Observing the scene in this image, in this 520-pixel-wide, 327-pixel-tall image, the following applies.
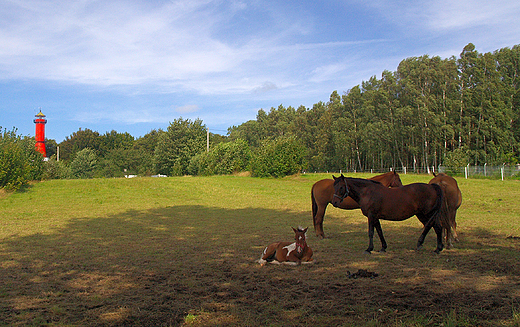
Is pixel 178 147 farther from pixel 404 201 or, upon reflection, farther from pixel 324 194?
pixel 404 201

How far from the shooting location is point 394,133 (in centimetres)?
5538

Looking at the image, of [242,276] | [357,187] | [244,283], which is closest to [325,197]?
[357,187]

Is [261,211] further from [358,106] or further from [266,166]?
[358,106]

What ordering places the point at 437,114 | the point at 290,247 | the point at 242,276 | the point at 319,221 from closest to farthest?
the point at 242,276 < the point at 290,247 < the point at 319,221 < the point at 437,114

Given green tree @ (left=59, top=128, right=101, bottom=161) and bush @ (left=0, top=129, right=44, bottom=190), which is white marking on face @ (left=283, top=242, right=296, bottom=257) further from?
green tree @ (left=59, top=128, right=101, bottom=161)

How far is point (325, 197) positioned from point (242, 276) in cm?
539

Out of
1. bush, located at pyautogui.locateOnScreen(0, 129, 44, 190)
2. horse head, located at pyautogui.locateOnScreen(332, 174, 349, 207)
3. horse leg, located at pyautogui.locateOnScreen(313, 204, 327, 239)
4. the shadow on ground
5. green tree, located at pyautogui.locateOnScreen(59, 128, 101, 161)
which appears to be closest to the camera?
the shadow on ground

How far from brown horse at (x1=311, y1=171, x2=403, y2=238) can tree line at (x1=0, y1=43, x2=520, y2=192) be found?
22293mm

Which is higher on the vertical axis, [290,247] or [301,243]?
[301,243]

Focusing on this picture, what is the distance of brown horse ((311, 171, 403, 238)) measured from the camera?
36.8 ft

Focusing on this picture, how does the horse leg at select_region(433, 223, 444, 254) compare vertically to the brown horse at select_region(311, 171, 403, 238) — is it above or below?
below

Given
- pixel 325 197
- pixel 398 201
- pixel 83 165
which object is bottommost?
pixel 325 197

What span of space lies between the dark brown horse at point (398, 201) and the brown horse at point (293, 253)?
1.59 meters

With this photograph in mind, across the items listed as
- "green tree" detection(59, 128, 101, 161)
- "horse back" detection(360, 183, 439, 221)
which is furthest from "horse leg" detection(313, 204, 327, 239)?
"green tree" detection(59, 128, 101, 161)
